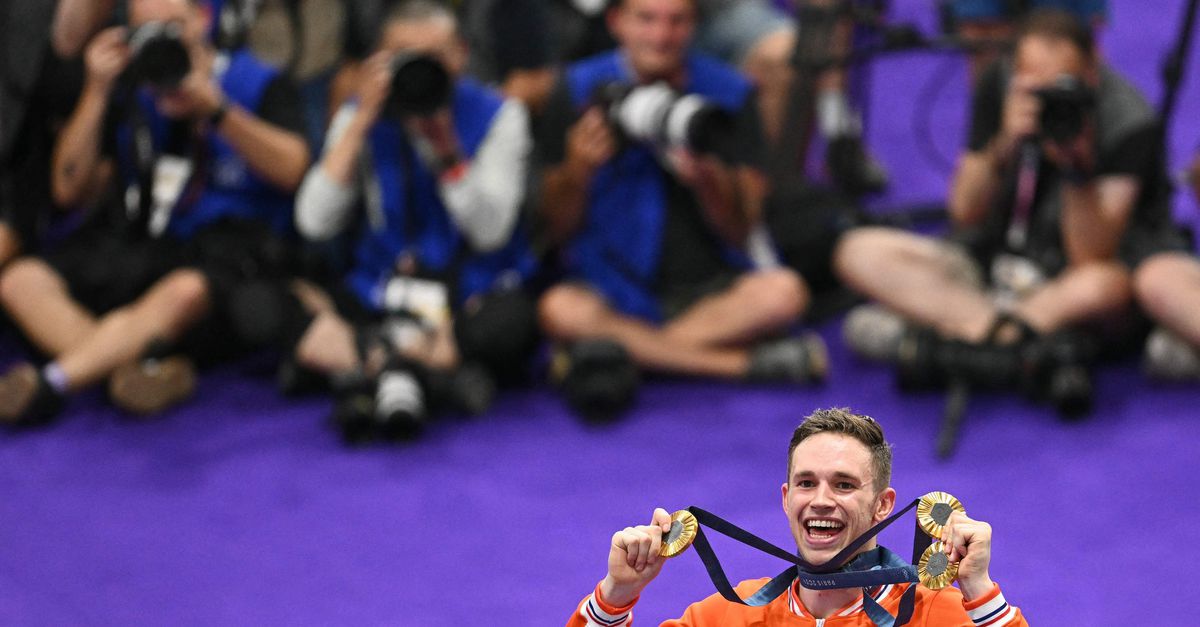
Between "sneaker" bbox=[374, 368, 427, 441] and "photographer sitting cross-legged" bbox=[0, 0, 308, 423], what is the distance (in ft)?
1.77

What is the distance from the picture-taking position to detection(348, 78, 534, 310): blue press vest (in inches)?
169

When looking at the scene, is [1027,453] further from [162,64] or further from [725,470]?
[162,64]

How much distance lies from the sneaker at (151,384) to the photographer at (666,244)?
88 centimetres

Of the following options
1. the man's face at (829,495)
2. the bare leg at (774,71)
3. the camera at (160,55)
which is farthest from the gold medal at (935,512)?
the bare leg at (774,71)

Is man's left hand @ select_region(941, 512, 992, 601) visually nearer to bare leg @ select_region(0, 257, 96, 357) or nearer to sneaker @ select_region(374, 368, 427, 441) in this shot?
sneaker @ select_region(374, 368, 427, 441)

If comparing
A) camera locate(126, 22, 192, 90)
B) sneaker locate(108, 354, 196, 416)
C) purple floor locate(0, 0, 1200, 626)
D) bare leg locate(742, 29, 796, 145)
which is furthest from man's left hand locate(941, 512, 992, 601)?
bare leg locate(742, 29, 796, 145)

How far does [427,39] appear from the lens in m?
4.21

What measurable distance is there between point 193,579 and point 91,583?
204 mm

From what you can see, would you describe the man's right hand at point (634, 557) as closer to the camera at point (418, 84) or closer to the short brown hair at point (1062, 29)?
the camera at point (418, 84)

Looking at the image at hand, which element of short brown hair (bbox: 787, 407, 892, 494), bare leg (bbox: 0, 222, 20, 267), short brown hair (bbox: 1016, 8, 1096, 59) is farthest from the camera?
bare leg (bbox: 0, 222, 20, 267)

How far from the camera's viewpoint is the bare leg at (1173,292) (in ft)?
13.1

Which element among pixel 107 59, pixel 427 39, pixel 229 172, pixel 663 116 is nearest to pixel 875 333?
pixel 663 116

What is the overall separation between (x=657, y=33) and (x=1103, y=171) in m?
1.07

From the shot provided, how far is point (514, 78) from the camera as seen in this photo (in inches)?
188
